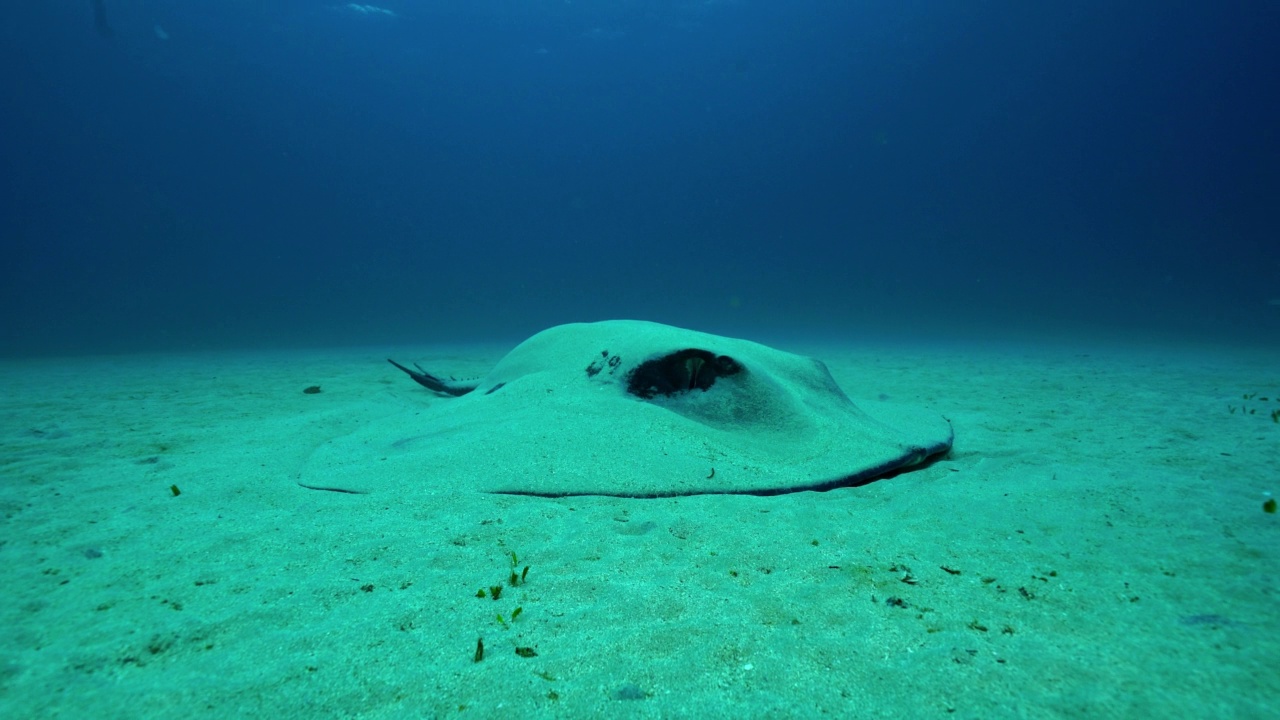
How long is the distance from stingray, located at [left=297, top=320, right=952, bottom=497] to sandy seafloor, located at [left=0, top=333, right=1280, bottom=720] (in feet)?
0.47

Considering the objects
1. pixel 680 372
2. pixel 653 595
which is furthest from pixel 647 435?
pixel 653 595

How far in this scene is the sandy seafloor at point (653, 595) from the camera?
1.38m

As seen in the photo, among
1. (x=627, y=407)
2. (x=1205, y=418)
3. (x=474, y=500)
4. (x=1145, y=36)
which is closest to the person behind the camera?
(x=474, y=500)

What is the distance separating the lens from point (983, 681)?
4.65 ft

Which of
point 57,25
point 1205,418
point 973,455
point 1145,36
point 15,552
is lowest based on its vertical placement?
point 15,552

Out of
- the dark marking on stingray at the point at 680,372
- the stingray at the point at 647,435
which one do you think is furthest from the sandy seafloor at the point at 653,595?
the dark marking on stingray at the point at 680,372

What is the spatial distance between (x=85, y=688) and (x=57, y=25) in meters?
66.6

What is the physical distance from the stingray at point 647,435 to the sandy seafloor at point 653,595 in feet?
0.47

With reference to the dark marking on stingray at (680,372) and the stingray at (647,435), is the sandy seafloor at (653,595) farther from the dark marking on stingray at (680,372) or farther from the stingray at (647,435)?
the dark marking on stingray at (680,372)

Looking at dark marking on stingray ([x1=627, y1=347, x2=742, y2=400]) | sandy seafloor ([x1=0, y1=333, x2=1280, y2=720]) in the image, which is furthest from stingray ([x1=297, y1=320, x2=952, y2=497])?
sandy seafloor ([x1=0, y1=333, x2=1280, y2=720])

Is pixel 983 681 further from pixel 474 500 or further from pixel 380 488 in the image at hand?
pixel 380 488

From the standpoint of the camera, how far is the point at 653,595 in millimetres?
1929

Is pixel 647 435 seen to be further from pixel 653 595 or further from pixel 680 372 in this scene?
pixel 653 595

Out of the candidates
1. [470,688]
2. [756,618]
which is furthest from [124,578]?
[756,618]
